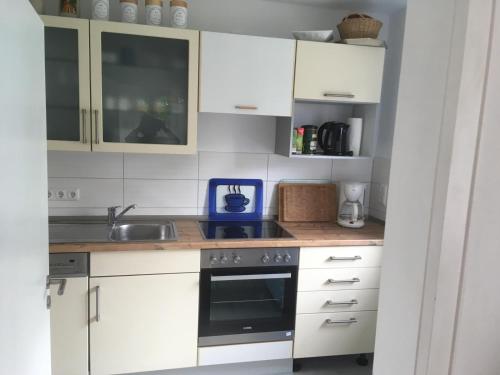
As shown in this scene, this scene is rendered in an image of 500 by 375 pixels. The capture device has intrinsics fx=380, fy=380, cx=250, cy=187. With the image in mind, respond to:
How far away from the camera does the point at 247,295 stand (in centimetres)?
215

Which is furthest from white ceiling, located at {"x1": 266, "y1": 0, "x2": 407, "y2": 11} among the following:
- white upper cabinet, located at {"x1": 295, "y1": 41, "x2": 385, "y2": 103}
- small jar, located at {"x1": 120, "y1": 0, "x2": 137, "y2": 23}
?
small jar, located at {"x1": 120, "y1": 0, "x2": 137, "y2": 23}

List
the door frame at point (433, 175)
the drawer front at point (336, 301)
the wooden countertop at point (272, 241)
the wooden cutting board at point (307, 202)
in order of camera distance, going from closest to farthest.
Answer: the door frame at point (433, 175), the wooden countertop at point (272, 241), the drawer front at point (336, 301), the wooden cutting board at point (307, 202)

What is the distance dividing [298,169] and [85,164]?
1.35 meters

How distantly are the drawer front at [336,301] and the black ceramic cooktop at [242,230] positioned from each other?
0.38m

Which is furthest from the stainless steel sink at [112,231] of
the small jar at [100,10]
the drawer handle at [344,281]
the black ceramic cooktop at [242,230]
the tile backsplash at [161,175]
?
the small jar at [100,10]

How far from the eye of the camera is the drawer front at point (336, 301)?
2.15 m

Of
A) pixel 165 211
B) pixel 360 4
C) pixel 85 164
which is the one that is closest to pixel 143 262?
pixel 165 211

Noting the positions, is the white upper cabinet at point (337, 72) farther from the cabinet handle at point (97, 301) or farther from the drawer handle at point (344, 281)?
the cabinet handle at point (97, 301)

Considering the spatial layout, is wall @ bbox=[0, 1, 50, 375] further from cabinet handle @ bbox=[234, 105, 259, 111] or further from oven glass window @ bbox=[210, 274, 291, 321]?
cabinet handle @ bbox=[234, 105, 259, 111]

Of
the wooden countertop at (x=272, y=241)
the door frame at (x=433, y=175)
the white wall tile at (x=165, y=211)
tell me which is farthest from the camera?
the white wall tile at (x=165, y=211)

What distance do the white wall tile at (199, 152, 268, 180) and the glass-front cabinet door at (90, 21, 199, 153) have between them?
1.10 feet

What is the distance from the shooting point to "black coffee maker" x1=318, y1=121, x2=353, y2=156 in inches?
92.0

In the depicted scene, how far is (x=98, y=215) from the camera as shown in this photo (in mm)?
2318

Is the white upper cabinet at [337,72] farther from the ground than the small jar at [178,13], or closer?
closer
